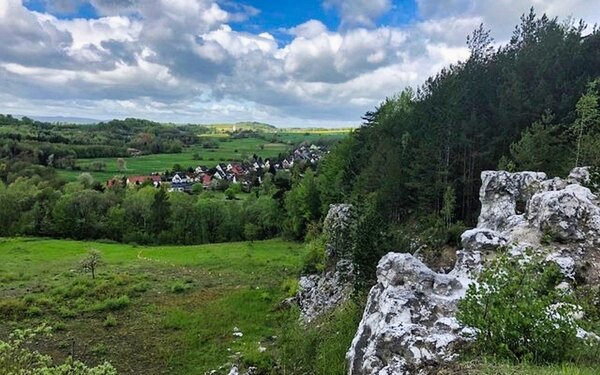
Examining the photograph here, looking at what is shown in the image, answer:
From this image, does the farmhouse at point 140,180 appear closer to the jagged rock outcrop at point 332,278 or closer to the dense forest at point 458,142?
the dense forest at point 458,142

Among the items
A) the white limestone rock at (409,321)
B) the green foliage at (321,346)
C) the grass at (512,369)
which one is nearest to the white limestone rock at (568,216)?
the white limestone rock at (409,321)

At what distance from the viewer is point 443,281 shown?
14.9 metres

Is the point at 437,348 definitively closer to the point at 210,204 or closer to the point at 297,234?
the point at 297,234

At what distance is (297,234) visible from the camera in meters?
76.3

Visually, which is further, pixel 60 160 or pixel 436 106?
pixel 60 160

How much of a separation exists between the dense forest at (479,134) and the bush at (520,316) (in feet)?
68.9

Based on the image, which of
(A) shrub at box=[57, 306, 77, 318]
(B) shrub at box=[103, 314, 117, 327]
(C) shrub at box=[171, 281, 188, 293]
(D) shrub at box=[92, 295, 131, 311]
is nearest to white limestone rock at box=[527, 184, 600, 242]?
(B) shrub at box=[103, 314, 117, 327]

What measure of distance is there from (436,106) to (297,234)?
126 ft

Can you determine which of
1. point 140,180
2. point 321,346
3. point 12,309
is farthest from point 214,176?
point 321,346

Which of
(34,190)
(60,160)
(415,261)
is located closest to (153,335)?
(415,261)

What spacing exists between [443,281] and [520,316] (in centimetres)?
625

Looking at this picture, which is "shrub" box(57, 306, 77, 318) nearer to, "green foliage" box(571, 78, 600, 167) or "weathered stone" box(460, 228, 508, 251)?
"weathered stone" box(460, 228, 508, 251)

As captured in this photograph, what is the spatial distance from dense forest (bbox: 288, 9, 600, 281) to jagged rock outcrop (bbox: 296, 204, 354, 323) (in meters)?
2.85

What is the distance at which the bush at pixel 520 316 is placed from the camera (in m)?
8.73
